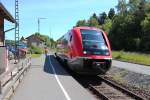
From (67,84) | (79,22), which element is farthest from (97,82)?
(79,22)

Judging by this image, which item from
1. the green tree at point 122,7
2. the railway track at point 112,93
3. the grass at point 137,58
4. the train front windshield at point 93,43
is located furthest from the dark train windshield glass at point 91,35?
the green tree at point 122,7

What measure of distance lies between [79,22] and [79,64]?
6179 inches

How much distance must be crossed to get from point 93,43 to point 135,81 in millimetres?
3205

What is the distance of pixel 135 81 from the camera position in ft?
76.3

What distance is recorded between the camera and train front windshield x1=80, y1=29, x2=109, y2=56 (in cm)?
2261

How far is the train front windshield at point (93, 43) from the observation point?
22.6 meters

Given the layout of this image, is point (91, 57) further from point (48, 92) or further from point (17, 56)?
point (17, 56)

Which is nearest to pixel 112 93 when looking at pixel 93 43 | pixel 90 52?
pixel 90 52

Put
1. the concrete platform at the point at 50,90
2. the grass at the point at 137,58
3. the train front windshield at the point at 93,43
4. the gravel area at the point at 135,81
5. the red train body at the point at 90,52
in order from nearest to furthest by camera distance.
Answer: the concrete platform at the point at 50,90, the gravel area at the point at 135,81, the red train body at the point at 90,52, the train front windshield at the point at 93,43, the grass at the point at 137,58

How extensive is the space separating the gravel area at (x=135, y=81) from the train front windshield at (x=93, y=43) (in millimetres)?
2145

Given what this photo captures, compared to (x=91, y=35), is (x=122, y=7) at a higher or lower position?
higher

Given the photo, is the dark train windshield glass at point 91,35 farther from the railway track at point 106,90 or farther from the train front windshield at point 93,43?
the railway track at point 106,90

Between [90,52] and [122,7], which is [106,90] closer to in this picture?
[90,52]

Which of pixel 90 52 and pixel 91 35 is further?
pixel 91 35
